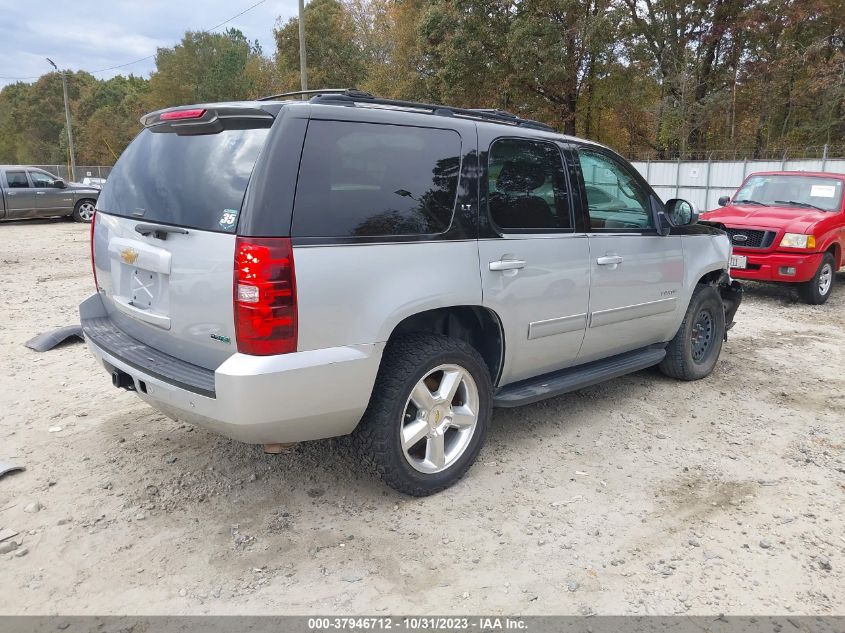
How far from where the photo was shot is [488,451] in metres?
4.04

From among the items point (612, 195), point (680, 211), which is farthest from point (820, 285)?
point (612, 195)

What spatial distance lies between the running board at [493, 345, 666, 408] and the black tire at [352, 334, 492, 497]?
43cm

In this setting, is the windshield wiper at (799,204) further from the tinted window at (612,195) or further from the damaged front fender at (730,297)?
the tinted window at (612,195)

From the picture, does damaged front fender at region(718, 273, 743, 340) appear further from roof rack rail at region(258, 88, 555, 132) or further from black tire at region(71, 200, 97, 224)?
black tire at region(71, 200, 97, 224)

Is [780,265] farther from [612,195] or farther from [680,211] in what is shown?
[612,195]

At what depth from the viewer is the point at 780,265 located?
8.41 metres

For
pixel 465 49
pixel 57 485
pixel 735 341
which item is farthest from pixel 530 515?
pixel 465 49

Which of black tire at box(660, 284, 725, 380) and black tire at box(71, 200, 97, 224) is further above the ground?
black tire at box(71, 200, 97, 224)

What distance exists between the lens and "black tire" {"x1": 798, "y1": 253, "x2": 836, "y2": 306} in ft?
28.1

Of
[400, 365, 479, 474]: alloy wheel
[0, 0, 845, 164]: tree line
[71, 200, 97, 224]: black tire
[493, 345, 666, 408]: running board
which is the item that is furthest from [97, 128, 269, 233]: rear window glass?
[0, 0, 845, 164]: tree line

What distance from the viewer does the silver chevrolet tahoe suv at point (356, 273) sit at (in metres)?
2.76

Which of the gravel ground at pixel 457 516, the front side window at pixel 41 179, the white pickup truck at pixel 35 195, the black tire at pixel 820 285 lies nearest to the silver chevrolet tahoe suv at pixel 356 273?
the gravel ground at pixel 457 516

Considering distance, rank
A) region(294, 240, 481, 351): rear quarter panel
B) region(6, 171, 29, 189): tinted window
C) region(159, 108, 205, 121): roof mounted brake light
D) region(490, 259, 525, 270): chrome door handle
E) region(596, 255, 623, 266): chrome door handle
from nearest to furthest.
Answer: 1. region(294, 240, 481, 351): rear quarter panel
2. region(159, 108, 205, 121): roof mounted brake light
3. region(490, 259, 525, 270): chrome door handle
4. region(596, 255, 623, 266): chrome door handle
5. region(6, 171, 29, 189): tinted window

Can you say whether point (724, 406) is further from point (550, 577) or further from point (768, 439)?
point (550, 577)
